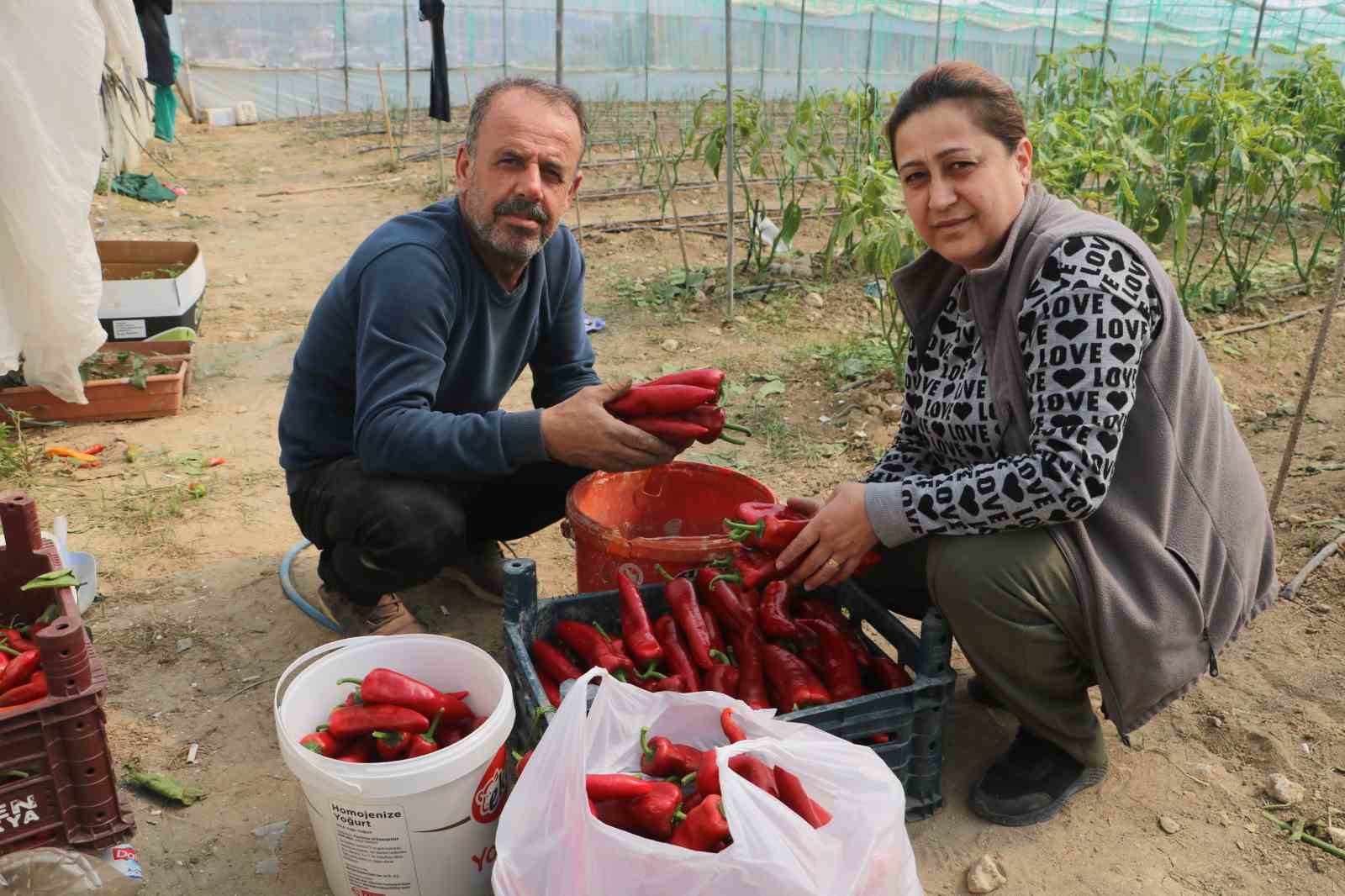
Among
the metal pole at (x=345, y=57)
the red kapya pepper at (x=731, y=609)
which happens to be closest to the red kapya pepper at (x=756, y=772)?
the red kapya pepper at (x=731, y=609)

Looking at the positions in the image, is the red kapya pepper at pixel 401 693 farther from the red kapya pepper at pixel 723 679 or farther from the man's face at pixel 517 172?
the man's face at pixel 517 172

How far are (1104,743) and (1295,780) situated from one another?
0.49 m

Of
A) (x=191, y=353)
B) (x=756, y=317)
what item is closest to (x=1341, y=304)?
(x=756, y=317)

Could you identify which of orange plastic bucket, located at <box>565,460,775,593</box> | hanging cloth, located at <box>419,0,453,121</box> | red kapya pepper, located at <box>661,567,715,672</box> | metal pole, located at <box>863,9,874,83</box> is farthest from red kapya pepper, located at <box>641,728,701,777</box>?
metal pole, located at <box>863,9,874,83</box>

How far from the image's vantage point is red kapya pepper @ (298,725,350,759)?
236 centimetres

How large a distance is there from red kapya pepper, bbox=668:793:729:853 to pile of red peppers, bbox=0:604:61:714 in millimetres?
1481

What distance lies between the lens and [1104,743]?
300 cm

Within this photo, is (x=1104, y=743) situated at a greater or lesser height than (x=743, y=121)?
lesser

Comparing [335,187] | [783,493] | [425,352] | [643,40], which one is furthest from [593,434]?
[643,40]

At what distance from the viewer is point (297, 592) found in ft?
12.6

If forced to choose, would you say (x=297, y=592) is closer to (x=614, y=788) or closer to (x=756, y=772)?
(x=614, y=788)

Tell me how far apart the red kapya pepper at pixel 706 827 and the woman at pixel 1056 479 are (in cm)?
85

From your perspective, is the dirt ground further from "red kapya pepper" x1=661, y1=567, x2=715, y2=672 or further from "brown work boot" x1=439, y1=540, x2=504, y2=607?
"red kapya pepper" x1=661, y1=567, x2=715, y2=672

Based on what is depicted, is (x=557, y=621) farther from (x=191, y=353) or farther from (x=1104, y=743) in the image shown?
(x=191, y=353)
